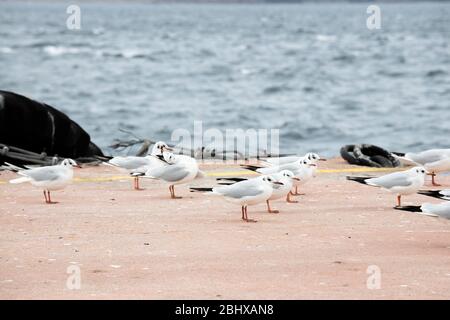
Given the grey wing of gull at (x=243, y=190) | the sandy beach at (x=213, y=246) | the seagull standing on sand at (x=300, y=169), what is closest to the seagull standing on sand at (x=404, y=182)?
the sandy beach at (x=213, y=246)

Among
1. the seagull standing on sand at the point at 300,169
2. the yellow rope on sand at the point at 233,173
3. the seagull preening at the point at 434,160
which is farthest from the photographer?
the yellow rope on sand at the point at 233,173

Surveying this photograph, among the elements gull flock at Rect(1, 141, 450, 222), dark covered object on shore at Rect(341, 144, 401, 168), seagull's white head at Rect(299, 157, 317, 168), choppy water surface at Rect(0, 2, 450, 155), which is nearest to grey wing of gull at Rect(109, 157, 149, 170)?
gull flock at Rect(1, 141, 450, 222)

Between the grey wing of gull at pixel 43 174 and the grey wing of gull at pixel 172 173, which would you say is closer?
the grey wing of gull at pixel 43 174

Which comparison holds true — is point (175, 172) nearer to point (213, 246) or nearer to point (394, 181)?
point (394, 181)

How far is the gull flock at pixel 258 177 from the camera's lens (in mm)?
12602

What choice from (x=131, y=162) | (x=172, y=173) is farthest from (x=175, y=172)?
(x=131, y=162)

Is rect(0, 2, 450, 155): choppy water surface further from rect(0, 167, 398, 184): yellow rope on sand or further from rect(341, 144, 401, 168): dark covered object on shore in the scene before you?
rect(0, 167, 398, 184): yellow rope on sand

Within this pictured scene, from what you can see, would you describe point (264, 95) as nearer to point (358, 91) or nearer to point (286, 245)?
point (358, 91)

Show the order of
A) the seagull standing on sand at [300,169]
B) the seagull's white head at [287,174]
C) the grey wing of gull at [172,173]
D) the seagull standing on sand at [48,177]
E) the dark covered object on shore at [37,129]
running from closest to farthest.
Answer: the seagull's white head at [287,174], the seagull standing on sand at [48,177], the seagull standing on sand at [300,169], the grey wing of gull at [172,173], the dark covered object on shore at [37,129]

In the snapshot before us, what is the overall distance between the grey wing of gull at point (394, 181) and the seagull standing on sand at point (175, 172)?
8.49ft

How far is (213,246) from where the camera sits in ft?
36.7

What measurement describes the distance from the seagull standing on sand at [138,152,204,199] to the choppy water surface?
1430 centimetres

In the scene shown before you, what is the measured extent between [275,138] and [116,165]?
17496 millimetres

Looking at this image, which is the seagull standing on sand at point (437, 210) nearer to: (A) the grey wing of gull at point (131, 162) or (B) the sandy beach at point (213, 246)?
(B) the sandy beach at point (213, 246)
